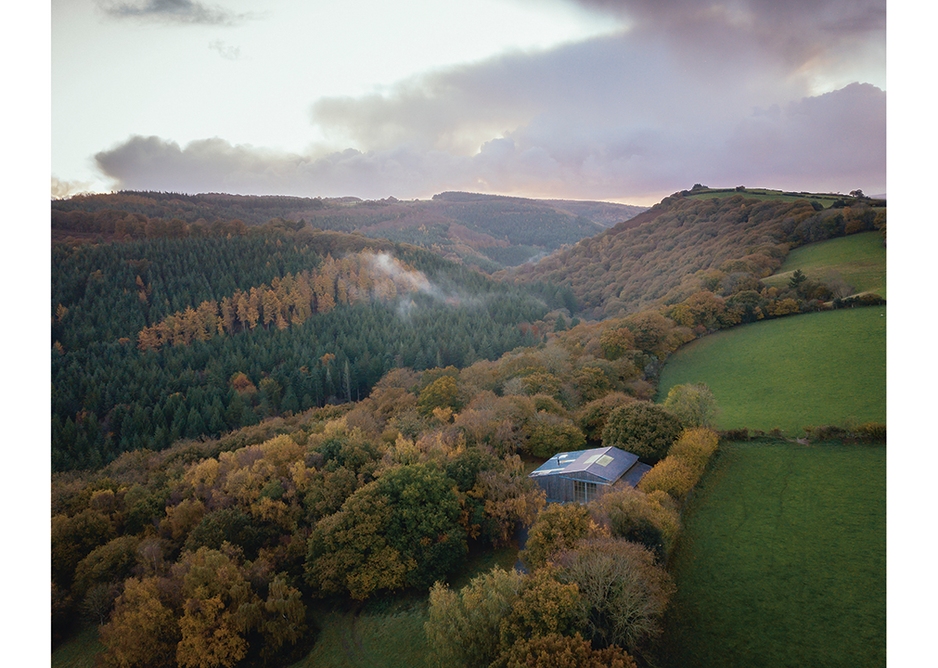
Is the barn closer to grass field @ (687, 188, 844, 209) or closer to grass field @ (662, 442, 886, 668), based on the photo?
grass field @ (662, 442, 886, 668)

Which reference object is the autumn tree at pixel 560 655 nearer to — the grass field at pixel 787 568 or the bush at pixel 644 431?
the grass field at pixel 787 568

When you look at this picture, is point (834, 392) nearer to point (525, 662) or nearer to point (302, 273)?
point (525, 662)

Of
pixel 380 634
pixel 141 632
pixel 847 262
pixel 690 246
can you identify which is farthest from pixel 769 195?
pixel 141 632

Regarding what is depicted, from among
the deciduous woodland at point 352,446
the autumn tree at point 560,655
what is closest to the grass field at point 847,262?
the deciduous woodland at point 352,446

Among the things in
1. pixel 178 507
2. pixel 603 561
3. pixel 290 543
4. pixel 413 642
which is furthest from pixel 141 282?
pixel 603 561

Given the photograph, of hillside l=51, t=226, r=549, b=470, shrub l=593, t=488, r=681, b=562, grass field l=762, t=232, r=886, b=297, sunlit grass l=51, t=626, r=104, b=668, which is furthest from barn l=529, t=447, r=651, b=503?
hillside l=51, t=226, r=549, b=470

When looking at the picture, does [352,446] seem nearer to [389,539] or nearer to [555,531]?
[389,539]
